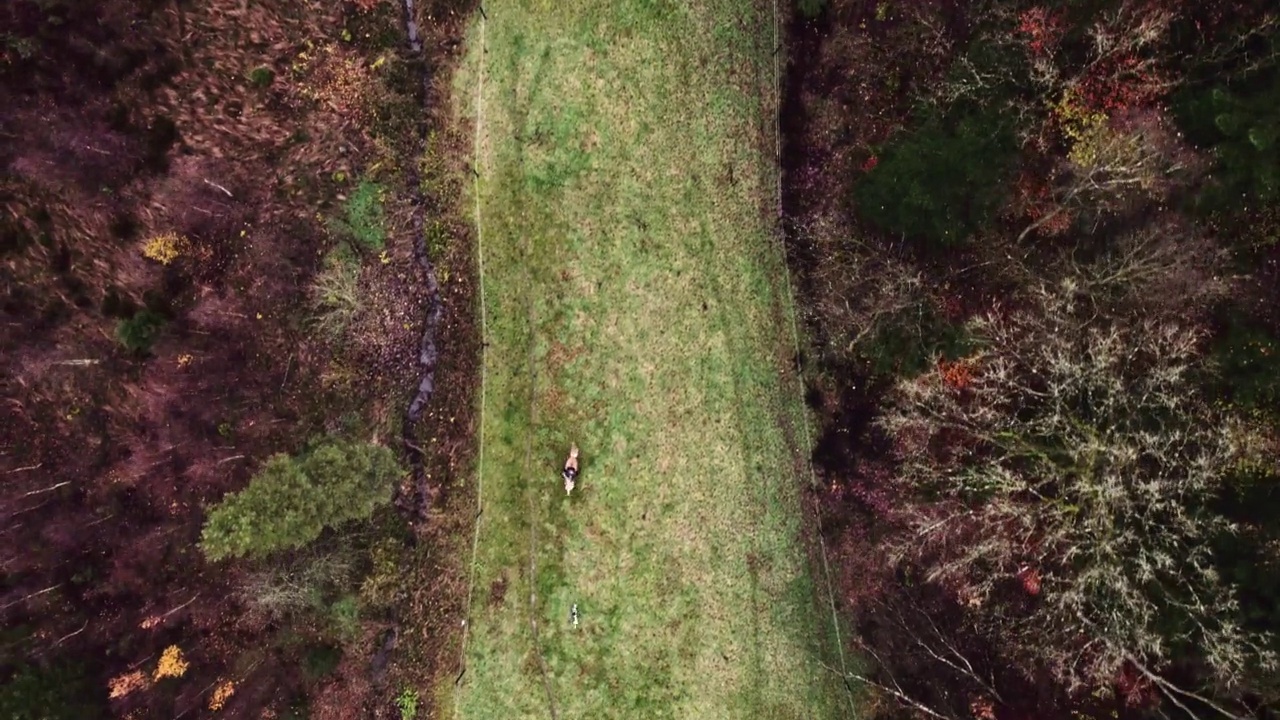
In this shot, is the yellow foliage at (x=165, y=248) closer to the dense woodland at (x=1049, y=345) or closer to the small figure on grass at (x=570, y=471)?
the small figure on grass at (x=570, y=471)

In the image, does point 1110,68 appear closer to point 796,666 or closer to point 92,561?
point 796,666

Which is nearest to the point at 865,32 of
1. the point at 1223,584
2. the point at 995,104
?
the point at 995,104

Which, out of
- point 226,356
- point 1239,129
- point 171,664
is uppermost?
point 1239,129

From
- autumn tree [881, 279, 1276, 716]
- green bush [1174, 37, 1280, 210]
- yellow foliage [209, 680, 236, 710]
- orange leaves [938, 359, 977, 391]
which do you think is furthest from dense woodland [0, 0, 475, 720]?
green bush [1174, 37, 1280, 210]

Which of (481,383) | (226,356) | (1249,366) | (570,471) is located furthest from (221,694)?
(1249,366)

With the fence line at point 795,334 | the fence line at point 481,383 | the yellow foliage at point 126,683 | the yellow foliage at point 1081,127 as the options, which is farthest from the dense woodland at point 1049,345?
the yellow foliage at point 126,683

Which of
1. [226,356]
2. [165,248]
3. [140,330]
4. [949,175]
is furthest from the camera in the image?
[226,356]

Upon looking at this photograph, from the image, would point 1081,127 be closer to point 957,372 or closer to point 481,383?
point 957,372

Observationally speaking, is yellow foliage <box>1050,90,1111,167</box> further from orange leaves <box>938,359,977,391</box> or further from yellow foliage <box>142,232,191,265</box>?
yellow foliage <box>142,232,191,265</box>
